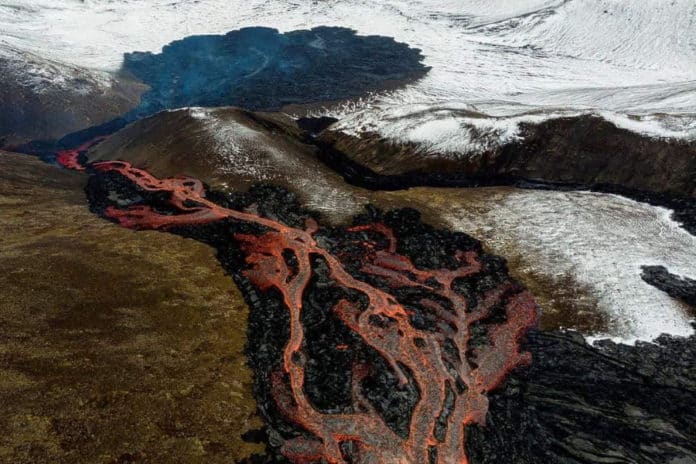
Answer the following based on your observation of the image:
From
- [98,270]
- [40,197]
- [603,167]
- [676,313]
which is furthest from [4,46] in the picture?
[676,313]

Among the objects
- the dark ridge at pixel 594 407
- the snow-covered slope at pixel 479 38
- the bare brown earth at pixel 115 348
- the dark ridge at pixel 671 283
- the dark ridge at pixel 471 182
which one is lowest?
the dark ridge at pixel 594 407

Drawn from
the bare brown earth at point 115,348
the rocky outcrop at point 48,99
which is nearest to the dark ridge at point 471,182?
the bare brown earth at point 115,348

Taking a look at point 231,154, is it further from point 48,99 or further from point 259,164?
point 48,99

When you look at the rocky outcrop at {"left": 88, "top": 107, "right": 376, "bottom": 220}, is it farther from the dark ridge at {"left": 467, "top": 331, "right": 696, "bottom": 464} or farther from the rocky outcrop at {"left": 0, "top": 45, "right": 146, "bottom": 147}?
the dark ridge at {"left": 467, "top": 331, "right": 696, "bottom": 464}

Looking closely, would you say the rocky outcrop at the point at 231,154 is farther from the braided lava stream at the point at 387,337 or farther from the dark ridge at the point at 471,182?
the braided lava stream at the point at 387,337

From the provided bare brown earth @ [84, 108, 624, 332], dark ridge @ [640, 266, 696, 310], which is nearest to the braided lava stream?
bare brown earth @ [84, 108, 624, 332]

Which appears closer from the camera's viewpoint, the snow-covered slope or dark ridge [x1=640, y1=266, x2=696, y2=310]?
dark ridge [x1=640, y1=266, x2=696, y2=310]

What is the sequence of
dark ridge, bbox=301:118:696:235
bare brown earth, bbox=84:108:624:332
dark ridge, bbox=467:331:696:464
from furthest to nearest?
bare brown earth, bbox=84:108:624:332
dark ridge, bbox=301:118:696:235
dark ridge, bbox=467:331:696:464
